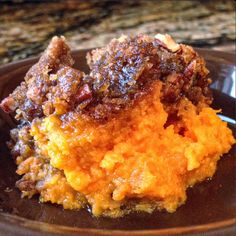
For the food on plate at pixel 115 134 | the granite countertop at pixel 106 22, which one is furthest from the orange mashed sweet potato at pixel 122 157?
the granite countertop at pixel 106 22

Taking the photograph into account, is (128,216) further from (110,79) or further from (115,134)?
(110,79)

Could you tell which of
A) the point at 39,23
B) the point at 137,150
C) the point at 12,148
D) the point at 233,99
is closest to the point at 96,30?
the point at 39,23

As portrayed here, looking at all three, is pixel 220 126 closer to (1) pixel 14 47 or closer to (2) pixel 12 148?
(2) pixel 12 148

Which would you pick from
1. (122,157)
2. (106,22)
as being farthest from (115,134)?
(106,22)

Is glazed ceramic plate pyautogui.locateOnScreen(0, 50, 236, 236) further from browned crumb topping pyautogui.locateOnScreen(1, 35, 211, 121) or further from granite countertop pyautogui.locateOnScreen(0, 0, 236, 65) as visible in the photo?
granite countertop pyautogui.locateOnScreen(0, 0, 236, 65)

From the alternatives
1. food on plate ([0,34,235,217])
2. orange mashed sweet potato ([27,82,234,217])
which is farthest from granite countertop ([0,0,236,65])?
orange mashed sweet potato ([27,82,234,217])

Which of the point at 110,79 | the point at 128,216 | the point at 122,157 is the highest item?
the point at 110,79
